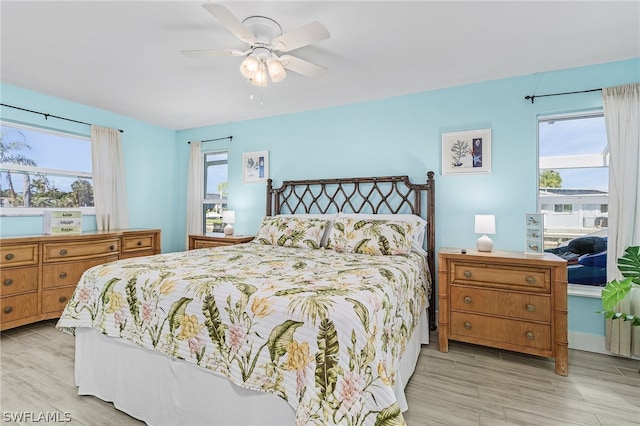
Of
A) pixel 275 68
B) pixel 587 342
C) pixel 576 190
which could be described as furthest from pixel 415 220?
pixel 275 68

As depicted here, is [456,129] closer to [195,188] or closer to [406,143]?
[406,143]

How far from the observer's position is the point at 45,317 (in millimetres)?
3037

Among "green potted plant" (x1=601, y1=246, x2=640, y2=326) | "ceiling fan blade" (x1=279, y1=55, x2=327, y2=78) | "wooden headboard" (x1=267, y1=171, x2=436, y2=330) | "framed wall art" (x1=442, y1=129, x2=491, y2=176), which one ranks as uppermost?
Result: "ceiling fan blade" (x1=279, y1=55, x2=327, y2=78)

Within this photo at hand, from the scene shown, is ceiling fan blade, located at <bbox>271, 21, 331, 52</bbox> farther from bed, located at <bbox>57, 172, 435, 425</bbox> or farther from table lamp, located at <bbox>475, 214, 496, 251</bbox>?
table lamp, located at <bbox>475, 214, 496, 251</bbox>

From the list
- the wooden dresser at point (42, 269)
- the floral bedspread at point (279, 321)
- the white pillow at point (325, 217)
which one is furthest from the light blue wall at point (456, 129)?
the wooden dresser at point (42, 269)

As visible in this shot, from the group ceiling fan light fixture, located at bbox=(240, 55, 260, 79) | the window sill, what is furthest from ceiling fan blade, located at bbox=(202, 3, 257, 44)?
the window sill

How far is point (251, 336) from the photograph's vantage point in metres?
1.37

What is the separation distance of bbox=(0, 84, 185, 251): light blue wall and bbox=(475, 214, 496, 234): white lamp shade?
4.17 metres

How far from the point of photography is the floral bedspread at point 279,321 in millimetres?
1206

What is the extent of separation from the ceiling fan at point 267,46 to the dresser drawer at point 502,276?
1919mm

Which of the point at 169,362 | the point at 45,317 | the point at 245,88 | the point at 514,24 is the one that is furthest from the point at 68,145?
the point at 514,24

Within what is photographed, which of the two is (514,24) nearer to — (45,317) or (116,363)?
(116,363)

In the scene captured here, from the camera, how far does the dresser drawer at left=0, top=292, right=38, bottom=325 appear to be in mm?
2771

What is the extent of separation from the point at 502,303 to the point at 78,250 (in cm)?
405
